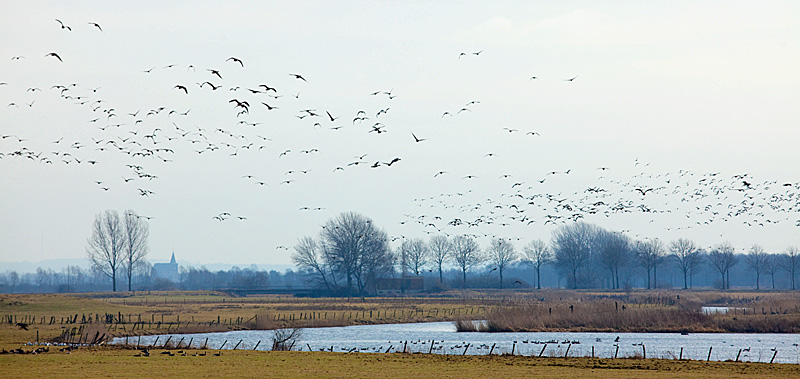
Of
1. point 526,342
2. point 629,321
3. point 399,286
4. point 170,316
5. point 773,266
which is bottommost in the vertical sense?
point 399,286

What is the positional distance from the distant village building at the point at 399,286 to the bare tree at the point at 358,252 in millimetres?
2441

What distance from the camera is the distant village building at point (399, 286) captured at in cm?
14262

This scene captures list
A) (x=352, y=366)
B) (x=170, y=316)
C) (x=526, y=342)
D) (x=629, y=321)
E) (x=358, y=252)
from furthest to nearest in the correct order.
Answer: (x=358, y=252) < (x=170, y=316) < (x=629, y=321) < (x=526, y=342) < (x=352, y=366)

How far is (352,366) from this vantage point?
36625mm

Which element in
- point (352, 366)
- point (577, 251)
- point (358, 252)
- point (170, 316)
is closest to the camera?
point (352, 366)

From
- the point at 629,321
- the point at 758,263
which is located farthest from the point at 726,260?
the point at 629,321

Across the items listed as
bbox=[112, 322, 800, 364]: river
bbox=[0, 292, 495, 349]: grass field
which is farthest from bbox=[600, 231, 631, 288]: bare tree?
bbox=[112, 322, 800, 364]: river

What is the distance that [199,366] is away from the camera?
117ft

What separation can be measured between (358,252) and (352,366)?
97643mm

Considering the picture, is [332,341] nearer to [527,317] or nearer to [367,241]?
[527,317]

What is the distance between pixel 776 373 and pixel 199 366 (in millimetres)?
24459

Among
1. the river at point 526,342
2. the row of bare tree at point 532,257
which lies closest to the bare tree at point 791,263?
the row of bare tree at point 532,257

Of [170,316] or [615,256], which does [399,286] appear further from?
[170,316]

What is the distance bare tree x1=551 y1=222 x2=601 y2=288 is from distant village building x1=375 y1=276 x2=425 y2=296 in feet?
107
